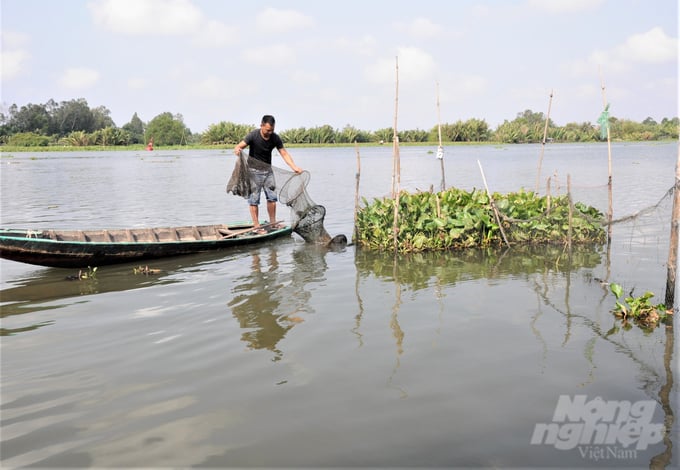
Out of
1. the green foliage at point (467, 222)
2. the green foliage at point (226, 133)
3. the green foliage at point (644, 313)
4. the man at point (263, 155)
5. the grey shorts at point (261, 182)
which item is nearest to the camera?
the green foliage at point (644, 313)

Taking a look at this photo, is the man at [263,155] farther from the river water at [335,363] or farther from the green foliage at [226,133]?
the green foliage at [226,133]

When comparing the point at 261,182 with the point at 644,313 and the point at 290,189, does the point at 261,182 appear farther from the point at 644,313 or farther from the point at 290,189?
the point at 644,313

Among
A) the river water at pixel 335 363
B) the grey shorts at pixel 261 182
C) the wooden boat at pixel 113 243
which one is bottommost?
the river water at pixel 335 363

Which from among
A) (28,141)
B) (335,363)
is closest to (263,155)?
(335,363)

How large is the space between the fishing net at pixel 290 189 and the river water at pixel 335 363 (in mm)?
1142

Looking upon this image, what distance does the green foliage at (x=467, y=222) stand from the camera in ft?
26.8

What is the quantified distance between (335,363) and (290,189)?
5.04 m

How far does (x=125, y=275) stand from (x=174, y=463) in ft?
14.5

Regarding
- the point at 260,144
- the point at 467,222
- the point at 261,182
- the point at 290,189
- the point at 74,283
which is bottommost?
the point at 74,283

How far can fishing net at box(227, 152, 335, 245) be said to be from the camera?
8570mm

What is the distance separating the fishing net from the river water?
114 centimetres

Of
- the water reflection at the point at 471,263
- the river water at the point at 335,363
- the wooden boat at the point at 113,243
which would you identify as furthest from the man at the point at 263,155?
the water reflection at the point at 471,263

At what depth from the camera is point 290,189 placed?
28.9 feet

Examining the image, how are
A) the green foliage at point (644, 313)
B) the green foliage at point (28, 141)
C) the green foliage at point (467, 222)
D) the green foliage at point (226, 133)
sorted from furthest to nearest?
the green foliage at point (28, 141)
the green foliage at point (226, 133)
the green foliage at point (467, 222)
the green foliage at point (644, 313)
